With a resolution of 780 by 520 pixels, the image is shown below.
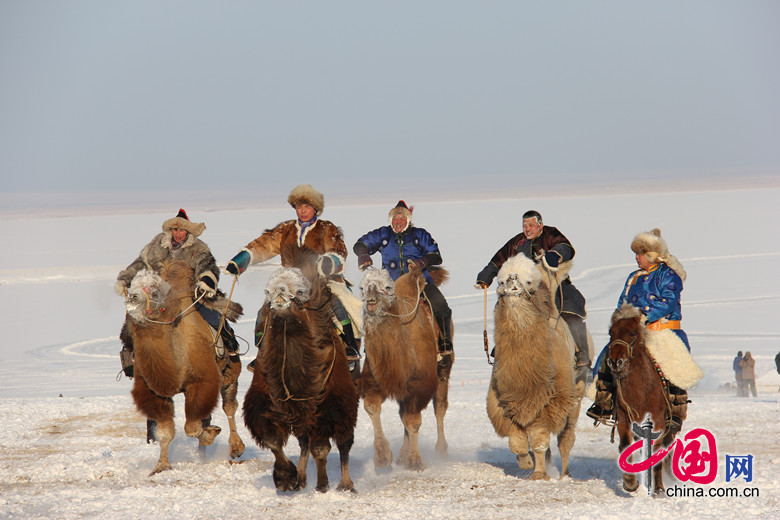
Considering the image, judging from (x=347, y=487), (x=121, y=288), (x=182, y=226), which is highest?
(x=182, y=226)

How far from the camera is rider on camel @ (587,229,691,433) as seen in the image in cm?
820

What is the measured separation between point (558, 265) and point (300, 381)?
306 cm

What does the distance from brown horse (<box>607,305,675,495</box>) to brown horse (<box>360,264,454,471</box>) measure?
7.88ft

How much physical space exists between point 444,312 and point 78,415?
6.35 meters

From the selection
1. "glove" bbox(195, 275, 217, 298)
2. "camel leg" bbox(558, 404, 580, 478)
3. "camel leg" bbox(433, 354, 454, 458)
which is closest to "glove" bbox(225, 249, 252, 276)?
"glove" bbox(195, 275, 217, 298)

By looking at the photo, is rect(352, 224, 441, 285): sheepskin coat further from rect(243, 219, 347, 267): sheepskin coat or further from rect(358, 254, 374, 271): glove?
rect(243, 219, 347, 267): sheepskin coat

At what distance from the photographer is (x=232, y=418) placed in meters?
10.8

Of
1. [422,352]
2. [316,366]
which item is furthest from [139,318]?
[422,352]

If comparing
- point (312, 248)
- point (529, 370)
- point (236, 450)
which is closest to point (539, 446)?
point (529, 370)

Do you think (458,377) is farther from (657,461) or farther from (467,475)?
(657,461)

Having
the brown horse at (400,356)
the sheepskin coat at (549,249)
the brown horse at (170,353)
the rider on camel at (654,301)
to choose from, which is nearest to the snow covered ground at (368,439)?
the brown horse at (400,356)

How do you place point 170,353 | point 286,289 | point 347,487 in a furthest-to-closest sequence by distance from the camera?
1. point 170,353
2. point 347,487
3. point 286,289

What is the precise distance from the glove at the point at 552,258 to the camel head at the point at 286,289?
2537mm

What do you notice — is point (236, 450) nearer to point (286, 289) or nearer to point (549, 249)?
point (286, 289)
